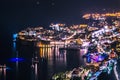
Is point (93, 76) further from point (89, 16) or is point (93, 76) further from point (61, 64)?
point (89, 16)

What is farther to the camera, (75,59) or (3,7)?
(3,7)

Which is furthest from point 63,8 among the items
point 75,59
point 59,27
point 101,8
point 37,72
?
point 37,72

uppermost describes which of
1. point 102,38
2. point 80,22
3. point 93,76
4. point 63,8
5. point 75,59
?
point 63,8

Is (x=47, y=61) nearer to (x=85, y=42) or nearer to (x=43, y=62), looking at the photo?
(x=43, y=62)

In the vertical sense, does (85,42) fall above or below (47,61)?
above

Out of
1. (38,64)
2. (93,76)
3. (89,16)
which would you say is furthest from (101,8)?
(38,64)

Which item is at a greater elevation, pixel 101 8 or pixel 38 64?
pixel 101 8

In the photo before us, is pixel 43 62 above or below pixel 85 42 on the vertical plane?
below

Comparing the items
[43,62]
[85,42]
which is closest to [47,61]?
[43,62]
